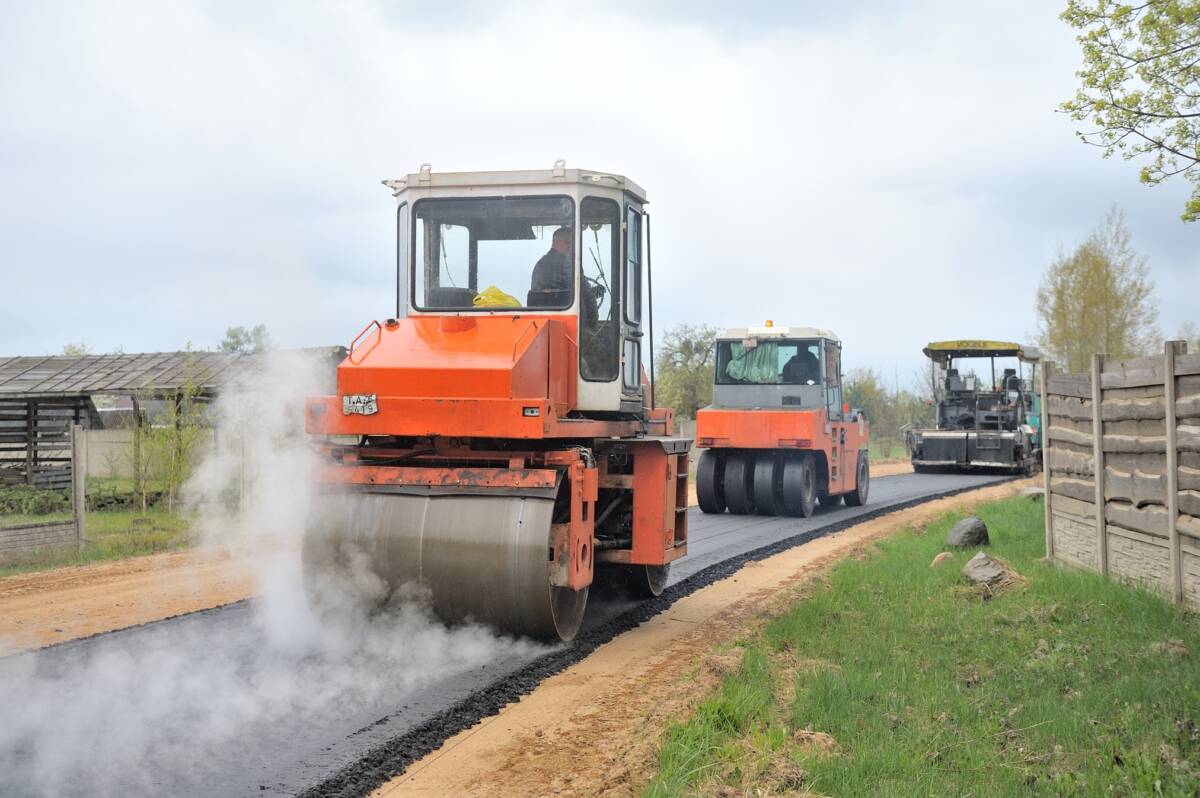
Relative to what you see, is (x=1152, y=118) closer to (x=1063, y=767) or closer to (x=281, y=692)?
(x=1063, y=767)

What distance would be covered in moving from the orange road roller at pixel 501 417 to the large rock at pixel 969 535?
435 centimetres

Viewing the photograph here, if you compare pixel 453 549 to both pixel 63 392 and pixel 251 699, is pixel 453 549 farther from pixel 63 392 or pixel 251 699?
pixel 63 392

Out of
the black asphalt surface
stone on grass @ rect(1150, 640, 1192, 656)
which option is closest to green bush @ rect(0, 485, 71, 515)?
the black asphalt surface

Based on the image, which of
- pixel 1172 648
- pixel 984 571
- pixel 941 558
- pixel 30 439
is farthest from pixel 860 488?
pixel 30 439

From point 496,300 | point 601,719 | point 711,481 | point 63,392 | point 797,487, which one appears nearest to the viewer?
point 601,719

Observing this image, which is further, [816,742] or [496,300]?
[496,300]

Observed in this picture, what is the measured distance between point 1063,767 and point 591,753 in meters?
2.15

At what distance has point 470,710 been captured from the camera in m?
6.04

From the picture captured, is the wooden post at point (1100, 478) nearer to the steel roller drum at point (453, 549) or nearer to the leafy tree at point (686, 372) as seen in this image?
the steel roller drum at point (453, 549)

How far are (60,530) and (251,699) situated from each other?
7875 mm

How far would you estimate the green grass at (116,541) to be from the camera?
11.8 meters

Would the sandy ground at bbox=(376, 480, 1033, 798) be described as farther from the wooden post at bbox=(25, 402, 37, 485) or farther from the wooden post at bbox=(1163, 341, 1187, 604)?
the wooden post at bbox=(25, 402, 37, 485)

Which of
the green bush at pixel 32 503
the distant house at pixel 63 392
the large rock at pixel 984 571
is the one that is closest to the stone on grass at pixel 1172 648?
the large rock at pixel 984 571

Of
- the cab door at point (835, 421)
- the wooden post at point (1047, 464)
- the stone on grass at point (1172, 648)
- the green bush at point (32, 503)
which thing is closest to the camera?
the stone on grass at point (1172, 648)
